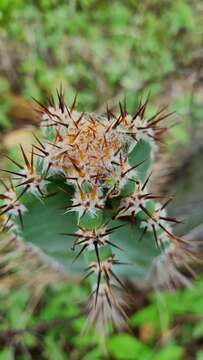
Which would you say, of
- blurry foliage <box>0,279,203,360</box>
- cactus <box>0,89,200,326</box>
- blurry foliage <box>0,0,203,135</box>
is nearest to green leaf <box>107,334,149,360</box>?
blurry foliage <box>0,279,203,360</box>

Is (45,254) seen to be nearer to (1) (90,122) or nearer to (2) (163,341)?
(1) (90,122)

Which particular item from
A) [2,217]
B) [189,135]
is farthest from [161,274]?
[189,135]

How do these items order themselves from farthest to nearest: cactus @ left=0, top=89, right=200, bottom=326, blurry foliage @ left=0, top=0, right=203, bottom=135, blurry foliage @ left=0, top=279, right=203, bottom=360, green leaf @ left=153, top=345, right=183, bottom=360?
blurry foliage @ left=0, top=0, right=203, bottom=135
blurry foliage @ left=0, top=279, right=203, bottom=360
green leaf @ left=153, top=345, right=183, bottom=360
cactus @ left=0, top=89, right=200, bottom=326

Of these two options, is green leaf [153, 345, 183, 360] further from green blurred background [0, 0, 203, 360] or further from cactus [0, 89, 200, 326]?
cactus [0, 89, 200, 326]

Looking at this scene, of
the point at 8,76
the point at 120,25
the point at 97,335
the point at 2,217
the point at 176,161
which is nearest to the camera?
the point at 2,217

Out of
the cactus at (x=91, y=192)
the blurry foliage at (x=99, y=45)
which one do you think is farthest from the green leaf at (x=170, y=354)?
the blurry foliage at (x=99, y=45)

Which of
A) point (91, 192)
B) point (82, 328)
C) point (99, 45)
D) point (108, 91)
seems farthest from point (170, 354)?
point (99, 45)

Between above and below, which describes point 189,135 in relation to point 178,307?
above
